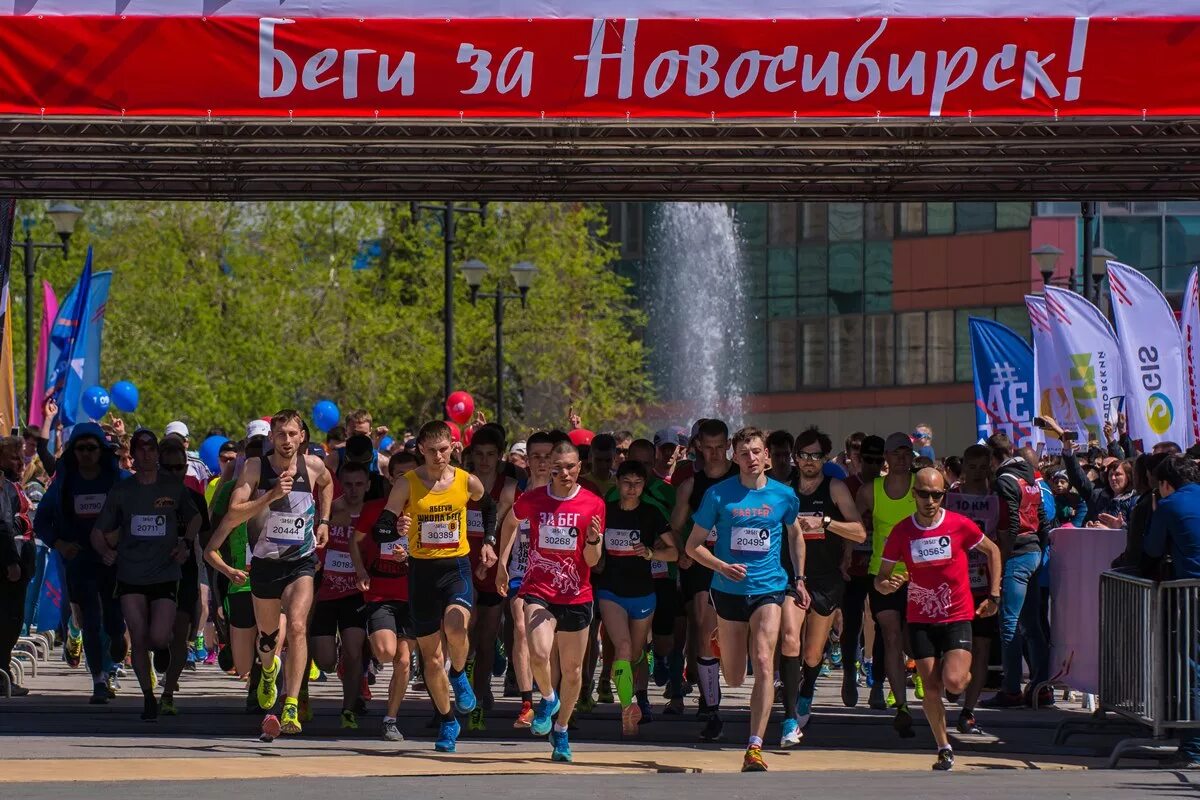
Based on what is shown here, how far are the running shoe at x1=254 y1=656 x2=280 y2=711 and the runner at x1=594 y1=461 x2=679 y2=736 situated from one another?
215 centimetres

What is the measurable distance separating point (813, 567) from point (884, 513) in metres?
0.62

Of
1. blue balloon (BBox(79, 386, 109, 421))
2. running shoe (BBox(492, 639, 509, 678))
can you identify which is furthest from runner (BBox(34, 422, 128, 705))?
blue balloon (BBox(79, 386, 109, 421))

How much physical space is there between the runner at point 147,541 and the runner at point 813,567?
4.32 metres

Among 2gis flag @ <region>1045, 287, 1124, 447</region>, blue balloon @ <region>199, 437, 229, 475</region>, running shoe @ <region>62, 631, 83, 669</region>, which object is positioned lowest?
running shoe @ <region>62, 631, 83, 669</region>

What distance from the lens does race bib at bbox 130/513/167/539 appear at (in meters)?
15.9

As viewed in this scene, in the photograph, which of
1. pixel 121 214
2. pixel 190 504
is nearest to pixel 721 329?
pixel 121 214

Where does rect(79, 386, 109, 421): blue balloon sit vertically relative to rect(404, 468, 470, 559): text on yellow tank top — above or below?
above

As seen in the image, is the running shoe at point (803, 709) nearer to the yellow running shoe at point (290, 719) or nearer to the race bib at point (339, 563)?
the race bib at point (339, 563)

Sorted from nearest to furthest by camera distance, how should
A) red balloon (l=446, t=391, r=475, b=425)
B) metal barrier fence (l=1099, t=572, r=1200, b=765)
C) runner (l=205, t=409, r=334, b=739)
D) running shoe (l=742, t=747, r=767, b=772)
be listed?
running shoe (l=742, t=747, r=767, b=772), metal barrier fence (l=1099, t=572, r=1200, b=765), runner (l=205, t=409, r=334, b=739), red balloon (l=446, t=391, r=475, b=425)

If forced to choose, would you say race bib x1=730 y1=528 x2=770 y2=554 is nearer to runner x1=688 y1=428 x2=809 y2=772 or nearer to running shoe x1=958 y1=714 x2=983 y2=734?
runner x1=688 y1=428 x2=809 y2=772

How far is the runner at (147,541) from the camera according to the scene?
15836 mm

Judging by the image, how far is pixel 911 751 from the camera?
47.4 feet

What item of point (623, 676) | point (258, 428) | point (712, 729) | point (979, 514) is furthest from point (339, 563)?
point (979, 514)

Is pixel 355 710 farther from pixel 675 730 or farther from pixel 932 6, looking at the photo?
pixel 932 6
